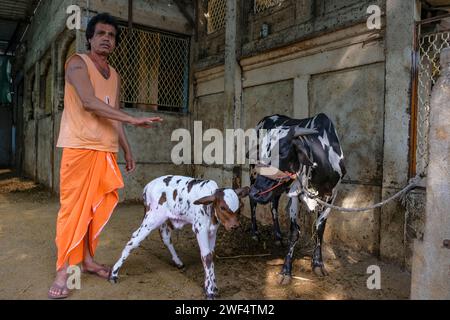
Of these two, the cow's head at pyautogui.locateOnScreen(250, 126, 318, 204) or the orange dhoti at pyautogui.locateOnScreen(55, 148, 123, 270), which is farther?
the cow's head at pyautogui.locateOnScreen(250, 126, 318, 204)

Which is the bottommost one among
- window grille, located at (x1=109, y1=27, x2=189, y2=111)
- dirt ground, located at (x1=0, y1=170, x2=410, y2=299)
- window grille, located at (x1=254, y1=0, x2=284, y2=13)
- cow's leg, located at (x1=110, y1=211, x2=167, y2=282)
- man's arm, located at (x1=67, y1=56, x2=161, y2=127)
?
dirt ground, located at (x1=0, y1=170, x2=410, y2=299)

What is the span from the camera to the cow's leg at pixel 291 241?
3.22m

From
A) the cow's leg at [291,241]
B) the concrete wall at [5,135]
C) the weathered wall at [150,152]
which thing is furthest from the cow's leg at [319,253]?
the concrete wall at [5,135]

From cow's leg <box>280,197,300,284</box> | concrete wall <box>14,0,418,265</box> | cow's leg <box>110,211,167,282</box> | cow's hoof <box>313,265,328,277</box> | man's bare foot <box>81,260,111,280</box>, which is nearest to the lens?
cow's leg <box>110,211,167,282</box>

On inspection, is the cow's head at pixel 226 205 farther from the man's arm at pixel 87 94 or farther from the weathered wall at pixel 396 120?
the weathered wall at pixel 396 120

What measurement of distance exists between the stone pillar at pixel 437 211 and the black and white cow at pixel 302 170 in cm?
117

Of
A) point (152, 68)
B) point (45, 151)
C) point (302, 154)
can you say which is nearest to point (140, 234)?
point (302, 154)

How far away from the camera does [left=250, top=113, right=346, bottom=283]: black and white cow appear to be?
3141mm

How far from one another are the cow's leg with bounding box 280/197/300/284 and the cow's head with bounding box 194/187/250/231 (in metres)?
0.97

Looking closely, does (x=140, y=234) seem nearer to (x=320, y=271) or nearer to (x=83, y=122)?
(x=83, y=122)

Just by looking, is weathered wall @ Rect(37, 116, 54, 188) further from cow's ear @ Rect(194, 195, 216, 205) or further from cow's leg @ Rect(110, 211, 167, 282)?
cow's ear @ Rect(194, 195, 216, 205)

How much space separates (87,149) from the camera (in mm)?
2852

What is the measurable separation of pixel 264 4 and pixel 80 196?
4.69 meters

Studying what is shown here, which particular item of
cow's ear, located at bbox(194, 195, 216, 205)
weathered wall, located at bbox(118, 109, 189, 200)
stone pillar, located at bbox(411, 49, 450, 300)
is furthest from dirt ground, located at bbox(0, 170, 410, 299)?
weathered wall, located at bbox(118, 109, 189, 200)
